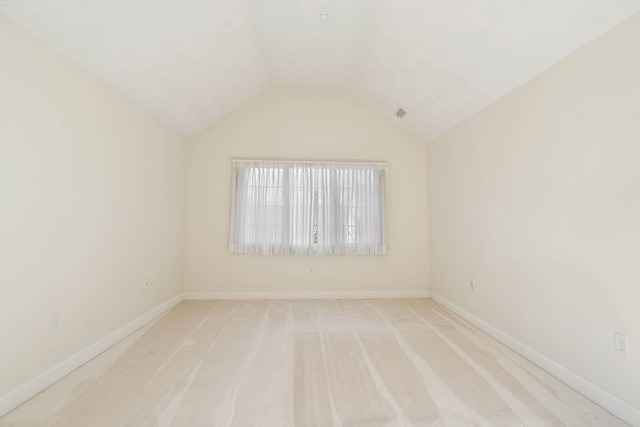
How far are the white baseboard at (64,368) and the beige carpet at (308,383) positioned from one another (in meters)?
0.05

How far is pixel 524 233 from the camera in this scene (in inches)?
88.0

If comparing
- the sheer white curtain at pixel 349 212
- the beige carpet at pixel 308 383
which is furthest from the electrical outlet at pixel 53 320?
the sheer white curtain at pixel 349 212

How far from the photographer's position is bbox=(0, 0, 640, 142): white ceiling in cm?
174

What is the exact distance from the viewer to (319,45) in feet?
10.1

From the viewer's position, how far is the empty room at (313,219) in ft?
5.14

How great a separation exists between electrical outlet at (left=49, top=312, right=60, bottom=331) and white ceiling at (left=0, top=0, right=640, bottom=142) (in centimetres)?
184

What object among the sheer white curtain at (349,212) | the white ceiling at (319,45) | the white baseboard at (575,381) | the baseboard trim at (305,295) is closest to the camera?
the white baseboard at (575,381)

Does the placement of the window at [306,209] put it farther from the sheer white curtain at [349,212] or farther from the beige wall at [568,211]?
the beige wall at [568,211]

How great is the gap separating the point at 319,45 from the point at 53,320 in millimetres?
3498

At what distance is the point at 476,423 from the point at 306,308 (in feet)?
7.36

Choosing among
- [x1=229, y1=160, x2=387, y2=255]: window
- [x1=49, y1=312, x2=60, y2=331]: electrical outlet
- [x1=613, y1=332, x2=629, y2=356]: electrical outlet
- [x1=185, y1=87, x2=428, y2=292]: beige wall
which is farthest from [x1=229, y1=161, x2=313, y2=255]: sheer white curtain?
[x1=613, y1=332, x2=629, y2=356]: electrical outlet

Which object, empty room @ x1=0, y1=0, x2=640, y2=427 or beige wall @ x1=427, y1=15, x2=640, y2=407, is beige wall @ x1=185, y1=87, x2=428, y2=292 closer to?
empty room @ x1=0, y1=0, x2=640, y2=427

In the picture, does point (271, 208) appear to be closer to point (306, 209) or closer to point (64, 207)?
point (306, 209)

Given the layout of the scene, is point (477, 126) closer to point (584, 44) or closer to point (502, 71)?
point (502, 71)
